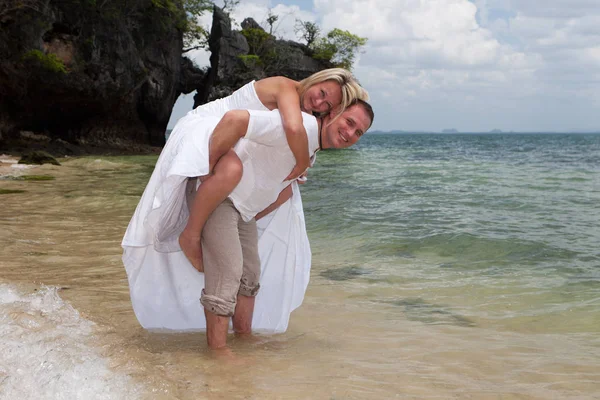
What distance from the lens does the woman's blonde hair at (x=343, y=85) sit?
3.05 m

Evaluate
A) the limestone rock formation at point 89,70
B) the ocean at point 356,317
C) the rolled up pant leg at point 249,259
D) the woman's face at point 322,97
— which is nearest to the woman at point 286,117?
the woman's face at point 322,97

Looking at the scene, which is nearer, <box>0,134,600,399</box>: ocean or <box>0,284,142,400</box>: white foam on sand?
<box>0,284,142,400</box>: white foam on sand

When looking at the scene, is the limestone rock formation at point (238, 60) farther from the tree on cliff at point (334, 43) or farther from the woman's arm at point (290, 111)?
the woman's arm at point (290, 111)

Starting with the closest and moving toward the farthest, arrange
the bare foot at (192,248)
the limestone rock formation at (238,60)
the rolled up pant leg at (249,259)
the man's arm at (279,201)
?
1. the bare foot at (192,248)
2. the rolled up pant leg at (249,259)
3. the man's arm at (279,201)
4. the limestone rock formation at (238,60)

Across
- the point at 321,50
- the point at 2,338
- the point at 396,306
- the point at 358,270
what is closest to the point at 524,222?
the point at 358,270

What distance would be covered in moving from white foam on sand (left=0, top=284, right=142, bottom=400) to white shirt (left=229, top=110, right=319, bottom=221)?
42.8 inches

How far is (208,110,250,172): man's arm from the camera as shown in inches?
116

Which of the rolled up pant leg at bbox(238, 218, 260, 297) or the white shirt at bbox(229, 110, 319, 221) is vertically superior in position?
the white shirt at bbox(229, 110, 319, 221)

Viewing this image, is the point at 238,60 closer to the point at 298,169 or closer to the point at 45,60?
the point at 45,60

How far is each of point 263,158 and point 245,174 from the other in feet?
0.44

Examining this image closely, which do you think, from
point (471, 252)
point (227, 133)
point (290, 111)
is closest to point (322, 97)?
point (290, 111)

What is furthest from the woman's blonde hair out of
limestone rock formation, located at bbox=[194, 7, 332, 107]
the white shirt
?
limestone rock formation, located at bbox=[194, 7, 332, 107]

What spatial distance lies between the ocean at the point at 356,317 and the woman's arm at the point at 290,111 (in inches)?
46.2

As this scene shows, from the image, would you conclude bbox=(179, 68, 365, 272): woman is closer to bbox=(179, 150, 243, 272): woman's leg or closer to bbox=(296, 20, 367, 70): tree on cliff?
bbox=(179, 150, 243, 272): woman's leg
